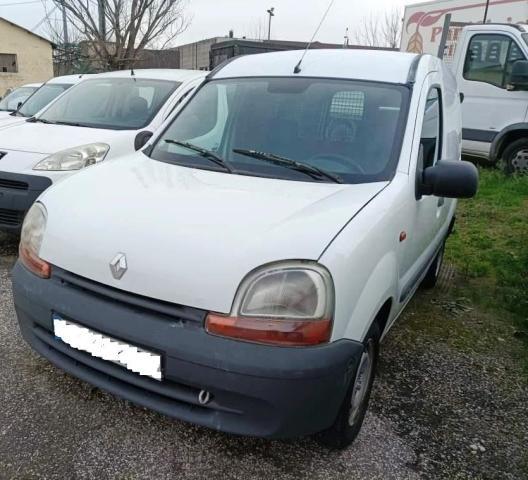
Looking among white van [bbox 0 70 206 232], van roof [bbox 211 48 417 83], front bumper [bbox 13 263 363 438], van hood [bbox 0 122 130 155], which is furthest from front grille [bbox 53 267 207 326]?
van hood [bbox 0 122 130 155]

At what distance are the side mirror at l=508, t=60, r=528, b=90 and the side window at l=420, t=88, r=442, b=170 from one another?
457 cm

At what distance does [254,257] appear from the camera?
1.80 meters

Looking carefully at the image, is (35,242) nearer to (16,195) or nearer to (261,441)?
(261,441)

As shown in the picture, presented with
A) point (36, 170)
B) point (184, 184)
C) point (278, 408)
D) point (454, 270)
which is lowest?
point (454, 270)

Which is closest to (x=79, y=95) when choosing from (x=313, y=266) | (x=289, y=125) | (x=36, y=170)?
(x=36, y=170)

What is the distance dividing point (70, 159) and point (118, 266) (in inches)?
Answer: 100

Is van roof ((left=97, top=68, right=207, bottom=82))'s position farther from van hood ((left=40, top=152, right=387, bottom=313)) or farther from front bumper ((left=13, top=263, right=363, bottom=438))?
front bumper ((left=13, top=263, right=363, bottom=438))

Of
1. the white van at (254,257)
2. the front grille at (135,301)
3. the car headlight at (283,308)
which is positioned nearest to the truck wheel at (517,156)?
the white van at (254,257)

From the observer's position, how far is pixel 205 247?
1.85 meters

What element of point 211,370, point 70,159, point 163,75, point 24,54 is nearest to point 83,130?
point 70,159

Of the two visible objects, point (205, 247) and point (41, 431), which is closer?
point (205, 247)

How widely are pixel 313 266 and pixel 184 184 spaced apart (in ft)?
2.99

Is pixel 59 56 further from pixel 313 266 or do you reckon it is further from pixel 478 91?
pixel 313 266

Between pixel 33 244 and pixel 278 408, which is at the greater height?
pixel 33 244
